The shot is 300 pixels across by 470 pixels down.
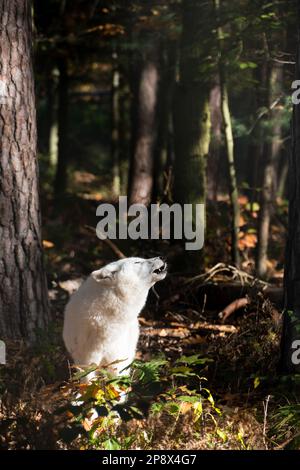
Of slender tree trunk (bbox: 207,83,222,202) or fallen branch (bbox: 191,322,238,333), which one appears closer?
fallen branch (bbox: 191,322,238,333)

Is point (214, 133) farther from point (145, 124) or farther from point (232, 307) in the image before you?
point (232, 307)

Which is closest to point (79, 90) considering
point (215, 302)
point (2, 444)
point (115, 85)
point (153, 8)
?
point (115, 85)

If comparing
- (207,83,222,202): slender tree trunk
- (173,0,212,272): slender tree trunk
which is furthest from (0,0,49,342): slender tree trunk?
(207,83,222,202): slender tree trunk

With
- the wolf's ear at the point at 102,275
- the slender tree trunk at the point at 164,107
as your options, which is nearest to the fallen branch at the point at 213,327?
the wolf's ear at the point at 102,275

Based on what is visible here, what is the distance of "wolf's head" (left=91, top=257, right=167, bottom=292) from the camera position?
6272 millimetres

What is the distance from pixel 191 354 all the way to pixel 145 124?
9200 millimetres

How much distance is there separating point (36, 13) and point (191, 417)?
480 inches

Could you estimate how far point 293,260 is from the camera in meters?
6.71

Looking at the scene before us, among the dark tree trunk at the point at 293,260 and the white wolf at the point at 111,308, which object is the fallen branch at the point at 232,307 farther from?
the white wolf at the point at 111,308

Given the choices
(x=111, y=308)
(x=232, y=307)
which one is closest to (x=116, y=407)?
(x=111, y=308)

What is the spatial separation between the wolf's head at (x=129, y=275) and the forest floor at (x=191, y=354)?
1.05 m

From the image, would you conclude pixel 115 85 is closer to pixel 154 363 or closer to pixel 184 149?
pixel 184 149

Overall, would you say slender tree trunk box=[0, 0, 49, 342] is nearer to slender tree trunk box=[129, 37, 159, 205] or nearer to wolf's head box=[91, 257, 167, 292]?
wolf's head box=[91, 257, 167, 292]

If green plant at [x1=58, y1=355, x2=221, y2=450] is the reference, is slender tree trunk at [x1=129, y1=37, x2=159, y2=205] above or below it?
above
